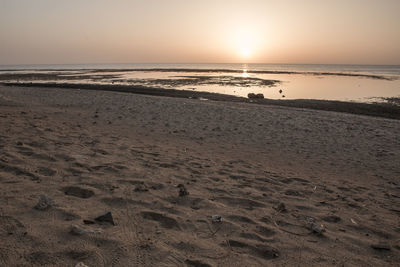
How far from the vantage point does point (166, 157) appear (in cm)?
625

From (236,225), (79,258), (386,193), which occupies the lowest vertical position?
(386,193)

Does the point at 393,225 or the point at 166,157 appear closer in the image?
the point at 393,225

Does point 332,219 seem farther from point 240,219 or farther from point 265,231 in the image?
point 240,219

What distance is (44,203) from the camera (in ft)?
10.5

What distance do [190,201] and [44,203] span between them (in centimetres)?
191

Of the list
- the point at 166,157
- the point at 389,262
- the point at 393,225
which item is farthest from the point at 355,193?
the point at 166,157

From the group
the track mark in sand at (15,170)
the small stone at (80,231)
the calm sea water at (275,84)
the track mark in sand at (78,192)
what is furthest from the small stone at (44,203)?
the calm sea water at (275,84)

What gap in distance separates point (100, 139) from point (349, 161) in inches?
277

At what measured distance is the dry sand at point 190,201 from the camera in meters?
2.71

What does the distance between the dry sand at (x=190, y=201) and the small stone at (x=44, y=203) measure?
72mm

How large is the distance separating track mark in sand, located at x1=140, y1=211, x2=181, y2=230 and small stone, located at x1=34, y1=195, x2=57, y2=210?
110cm

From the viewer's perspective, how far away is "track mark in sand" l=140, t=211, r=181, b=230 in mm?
3230

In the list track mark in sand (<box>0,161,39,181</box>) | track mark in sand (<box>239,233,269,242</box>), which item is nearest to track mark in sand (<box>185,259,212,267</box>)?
track mark in sand (<box>239,233,269,242</box>)

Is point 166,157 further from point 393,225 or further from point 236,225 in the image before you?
point 393,225
